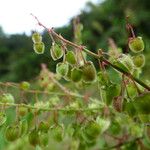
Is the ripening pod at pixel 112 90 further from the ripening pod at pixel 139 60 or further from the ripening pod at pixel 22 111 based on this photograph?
the ripening pod at pixel 22 111

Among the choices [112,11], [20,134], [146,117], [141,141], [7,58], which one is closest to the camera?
[146,117]

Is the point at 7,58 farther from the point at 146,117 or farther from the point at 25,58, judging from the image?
the point at 146,117

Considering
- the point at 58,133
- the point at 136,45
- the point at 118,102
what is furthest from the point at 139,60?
the point at 58,133

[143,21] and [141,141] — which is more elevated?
[143,21]

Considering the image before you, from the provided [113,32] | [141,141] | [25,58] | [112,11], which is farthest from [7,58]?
[141,141]

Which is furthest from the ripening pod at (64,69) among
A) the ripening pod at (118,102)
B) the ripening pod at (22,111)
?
the ripening pod at (22,111)

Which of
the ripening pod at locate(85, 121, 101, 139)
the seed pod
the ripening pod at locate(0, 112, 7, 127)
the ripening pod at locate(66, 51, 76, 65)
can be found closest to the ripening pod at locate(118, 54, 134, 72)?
the seed pod
